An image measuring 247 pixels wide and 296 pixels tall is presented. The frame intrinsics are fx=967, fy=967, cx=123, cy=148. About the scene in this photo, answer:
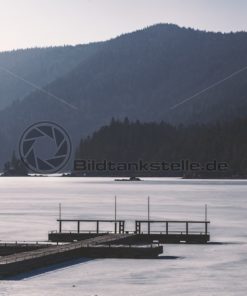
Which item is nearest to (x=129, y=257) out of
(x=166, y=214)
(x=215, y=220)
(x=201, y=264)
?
(x=201, y=264)

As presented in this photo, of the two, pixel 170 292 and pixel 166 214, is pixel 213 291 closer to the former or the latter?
pixel 170 292

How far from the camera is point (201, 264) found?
7931cm

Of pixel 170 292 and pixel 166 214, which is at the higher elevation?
pixel 166 214

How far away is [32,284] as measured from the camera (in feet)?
211

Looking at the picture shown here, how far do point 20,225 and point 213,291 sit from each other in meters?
69.4

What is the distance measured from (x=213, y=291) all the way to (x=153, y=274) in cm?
828

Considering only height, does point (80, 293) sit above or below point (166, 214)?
below

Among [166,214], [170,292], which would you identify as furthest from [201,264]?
[166,214]

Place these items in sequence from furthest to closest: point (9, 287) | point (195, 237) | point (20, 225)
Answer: point (20, 225), point (195, 237), point (9, 287)

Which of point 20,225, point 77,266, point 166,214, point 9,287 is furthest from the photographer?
point 166,214

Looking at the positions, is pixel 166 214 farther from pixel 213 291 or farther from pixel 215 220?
pixel 213 291

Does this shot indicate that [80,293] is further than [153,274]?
No

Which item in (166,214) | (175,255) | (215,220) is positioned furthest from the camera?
(166,214)

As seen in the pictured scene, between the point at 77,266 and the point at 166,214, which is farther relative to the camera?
the point at 166,214
